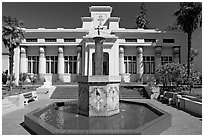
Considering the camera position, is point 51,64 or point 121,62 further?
point 51,64

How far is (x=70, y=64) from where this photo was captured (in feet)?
121

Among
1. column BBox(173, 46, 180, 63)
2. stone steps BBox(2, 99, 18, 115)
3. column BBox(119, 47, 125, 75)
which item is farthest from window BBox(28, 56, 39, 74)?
column BBox(173, 46, 180, 63)

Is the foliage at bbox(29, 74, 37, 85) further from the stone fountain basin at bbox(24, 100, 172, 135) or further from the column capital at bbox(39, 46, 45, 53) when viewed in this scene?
the stone fountain basin at bbox(24, 100, 172, 135)

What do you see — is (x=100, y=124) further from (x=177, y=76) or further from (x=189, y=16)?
(x=189, y=16)

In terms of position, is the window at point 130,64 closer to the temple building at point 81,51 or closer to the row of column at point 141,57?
the temple building at point 81,51

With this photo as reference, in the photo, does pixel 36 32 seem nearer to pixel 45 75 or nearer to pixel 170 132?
pixel 45 75

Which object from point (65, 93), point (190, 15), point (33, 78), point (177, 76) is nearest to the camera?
point (177, 76)

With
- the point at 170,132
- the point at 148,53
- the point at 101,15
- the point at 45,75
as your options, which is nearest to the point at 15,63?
the point at 45,75

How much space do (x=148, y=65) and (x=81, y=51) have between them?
1398 centimetres

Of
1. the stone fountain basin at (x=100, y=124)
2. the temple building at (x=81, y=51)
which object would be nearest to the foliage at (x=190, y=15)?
the temple building at (x=81, y=51)

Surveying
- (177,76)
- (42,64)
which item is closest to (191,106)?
(177,76)

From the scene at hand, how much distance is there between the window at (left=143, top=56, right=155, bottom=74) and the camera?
37.2 meters

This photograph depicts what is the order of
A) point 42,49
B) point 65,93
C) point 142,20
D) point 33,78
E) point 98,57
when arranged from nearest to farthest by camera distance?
Answer: point 98,57, point 65,93, point 33,78, point 42,49, point 142,20

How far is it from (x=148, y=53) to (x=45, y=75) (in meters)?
21.3
